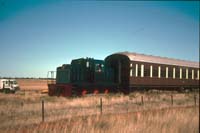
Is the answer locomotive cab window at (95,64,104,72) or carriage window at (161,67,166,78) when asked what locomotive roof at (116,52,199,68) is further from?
locomotive cab window at (95,64,104,72)

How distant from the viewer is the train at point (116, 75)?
22797 mm

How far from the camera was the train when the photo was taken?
74.8 feet

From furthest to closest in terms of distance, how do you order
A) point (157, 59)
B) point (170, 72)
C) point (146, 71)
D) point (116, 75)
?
point (170, 72) → point (157, 59) → point (146, 71) → point (116, 75)

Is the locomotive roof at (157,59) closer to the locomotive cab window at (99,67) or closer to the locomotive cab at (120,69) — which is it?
the locomotive cab at (120,69)

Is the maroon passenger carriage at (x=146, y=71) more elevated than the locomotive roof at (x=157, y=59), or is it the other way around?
the locomotive roof at (x=157, y=59)

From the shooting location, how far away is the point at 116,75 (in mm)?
25422

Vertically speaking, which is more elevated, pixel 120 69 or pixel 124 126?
pixel 120 69

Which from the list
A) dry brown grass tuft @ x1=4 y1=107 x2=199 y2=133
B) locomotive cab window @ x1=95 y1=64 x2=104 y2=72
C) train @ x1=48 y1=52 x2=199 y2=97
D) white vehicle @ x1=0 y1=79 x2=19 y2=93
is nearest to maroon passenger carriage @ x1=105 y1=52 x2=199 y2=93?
train @ x1=48 y1=52 x2=199 y2=97

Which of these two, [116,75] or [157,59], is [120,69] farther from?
[157,59]

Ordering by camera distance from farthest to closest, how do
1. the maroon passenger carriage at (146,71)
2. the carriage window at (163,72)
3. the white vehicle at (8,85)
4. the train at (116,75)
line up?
the white vehicle at (8,85) < the carriage window at (163,72) < the maroon passenger carriage at (146,71) < the train at (116,75)

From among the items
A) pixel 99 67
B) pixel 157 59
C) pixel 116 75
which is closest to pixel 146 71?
pixel 157 59


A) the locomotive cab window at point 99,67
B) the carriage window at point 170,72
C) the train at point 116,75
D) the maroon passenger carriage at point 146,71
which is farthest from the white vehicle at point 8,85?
the carriage window at point 170,72

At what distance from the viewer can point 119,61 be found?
26.0 metres

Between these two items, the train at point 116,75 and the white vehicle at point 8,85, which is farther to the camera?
the white vehicle at point 8,85
